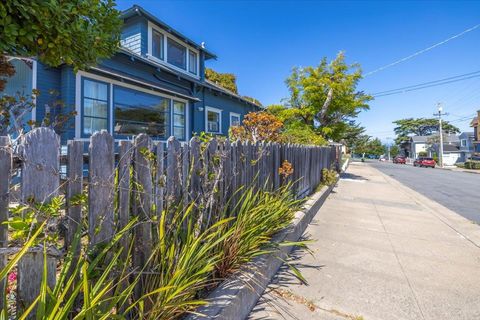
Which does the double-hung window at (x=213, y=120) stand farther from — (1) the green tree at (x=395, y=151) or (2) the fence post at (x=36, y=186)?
(1) the green tree at (x=395, y=151)

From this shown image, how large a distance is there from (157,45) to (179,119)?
9.76 feet

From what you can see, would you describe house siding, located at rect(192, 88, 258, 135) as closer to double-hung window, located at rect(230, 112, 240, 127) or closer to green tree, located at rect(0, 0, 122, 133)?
double-hung window, located at rect(230, 112, 240, 127)

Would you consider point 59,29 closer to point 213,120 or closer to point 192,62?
point 192,62

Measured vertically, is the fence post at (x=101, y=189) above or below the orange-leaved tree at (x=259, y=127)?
below

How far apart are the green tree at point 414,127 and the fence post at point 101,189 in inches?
3436

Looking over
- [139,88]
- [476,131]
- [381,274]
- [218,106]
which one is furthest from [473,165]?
[139,88]

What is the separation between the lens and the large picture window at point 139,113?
8.05 m

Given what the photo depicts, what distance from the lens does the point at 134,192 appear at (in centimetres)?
180

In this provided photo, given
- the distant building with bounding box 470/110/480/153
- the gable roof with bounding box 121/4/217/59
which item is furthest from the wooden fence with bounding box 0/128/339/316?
the distant building with bounding box 470/110/480/153

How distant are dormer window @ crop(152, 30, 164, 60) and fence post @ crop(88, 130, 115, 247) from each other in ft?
32.0

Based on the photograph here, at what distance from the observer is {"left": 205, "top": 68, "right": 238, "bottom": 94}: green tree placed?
23203 millimetres

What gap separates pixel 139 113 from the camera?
8.75 m

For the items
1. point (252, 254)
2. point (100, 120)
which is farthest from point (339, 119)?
point (252, 254)

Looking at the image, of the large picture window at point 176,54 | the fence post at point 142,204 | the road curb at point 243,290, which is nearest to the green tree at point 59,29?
the fence post at point 142,204
